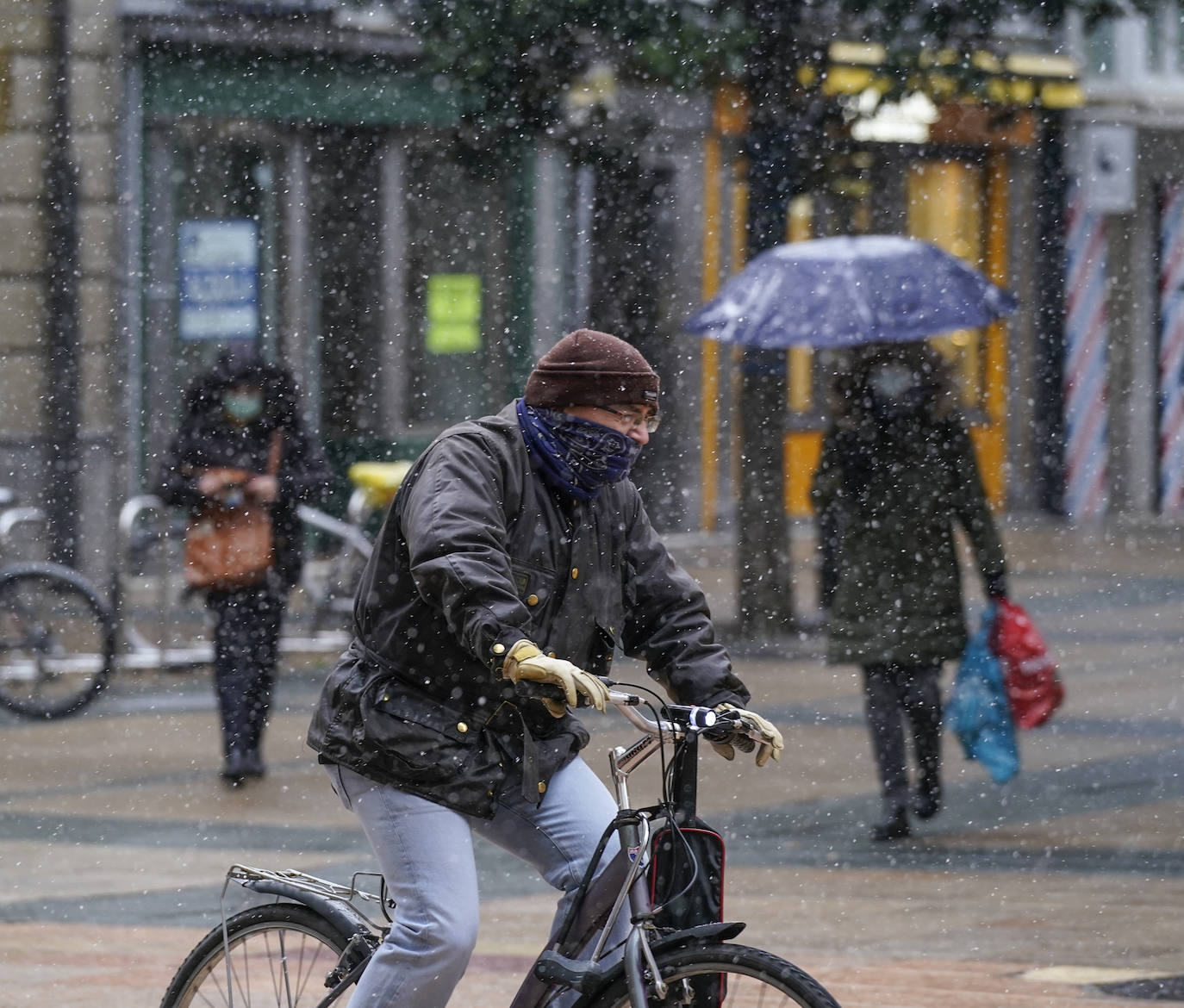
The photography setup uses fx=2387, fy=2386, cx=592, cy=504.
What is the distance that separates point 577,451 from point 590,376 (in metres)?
0.13

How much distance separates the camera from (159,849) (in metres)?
7.77

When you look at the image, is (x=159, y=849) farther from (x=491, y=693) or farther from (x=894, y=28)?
(x=894, y=28)

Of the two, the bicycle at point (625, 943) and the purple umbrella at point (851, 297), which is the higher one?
the purple umbrella at point (851, 297)

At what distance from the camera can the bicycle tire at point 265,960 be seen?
415 centimetres

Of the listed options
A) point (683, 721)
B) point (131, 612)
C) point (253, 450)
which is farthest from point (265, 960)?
point (131, 612)

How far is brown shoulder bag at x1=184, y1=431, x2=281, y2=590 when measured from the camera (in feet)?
30.0

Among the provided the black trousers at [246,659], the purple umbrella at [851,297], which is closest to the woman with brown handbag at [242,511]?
the black trousers at [246,659]

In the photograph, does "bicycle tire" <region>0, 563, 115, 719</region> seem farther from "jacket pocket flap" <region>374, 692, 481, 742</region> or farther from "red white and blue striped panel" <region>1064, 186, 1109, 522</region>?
"red white and blue striped panel" <region>1064, 186, 1109, 522</region>

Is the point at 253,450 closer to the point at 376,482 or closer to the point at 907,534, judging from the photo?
the point at 907,534

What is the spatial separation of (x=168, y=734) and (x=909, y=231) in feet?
47.2

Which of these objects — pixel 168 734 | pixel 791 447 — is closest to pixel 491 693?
pixel 168 734

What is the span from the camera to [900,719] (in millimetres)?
8133

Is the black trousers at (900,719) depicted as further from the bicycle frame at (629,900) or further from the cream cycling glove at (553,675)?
the cream cycling glove at (553,675)

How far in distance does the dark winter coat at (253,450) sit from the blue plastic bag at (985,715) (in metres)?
2.67
